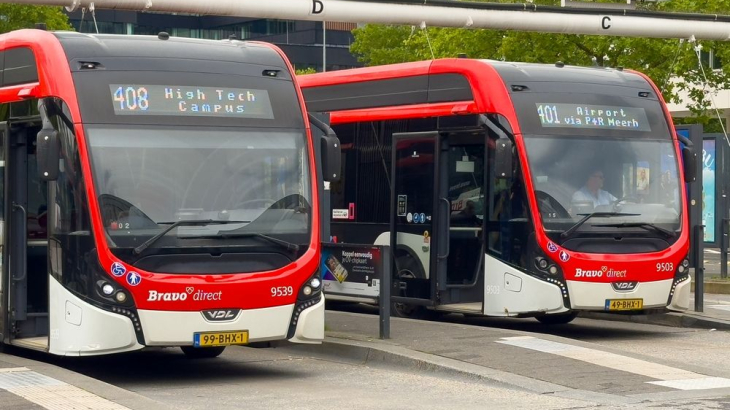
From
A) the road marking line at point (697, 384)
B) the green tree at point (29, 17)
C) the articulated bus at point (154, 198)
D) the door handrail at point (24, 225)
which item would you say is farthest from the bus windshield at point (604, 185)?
the green tree at point (29, 17)

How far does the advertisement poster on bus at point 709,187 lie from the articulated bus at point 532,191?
752 centimetres

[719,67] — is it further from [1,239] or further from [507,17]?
[1,239]

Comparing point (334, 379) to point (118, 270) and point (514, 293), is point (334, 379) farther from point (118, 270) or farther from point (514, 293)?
point (514, 293)

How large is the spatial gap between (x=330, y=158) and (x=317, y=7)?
7.18 metres

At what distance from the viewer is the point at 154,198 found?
12328 millimetres

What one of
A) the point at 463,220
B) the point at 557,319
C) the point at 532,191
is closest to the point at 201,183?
the point at 532,191

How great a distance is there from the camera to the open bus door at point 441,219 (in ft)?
55.7

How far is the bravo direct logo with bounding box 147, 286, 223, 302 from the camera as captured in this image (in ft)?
39.9

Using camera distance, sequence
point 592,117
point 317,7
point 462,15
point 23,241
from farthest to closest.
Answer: point 462,15 → point 317,7 → point 592,117 → point 23,241

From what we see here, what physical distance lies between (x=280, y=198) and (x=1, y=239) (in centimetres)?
276

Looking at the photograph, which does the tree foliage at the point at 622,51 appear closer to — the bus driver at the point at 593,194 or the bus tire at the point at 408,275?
the bus tire at the point at 408,275

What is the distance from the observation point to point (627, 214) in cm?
1627

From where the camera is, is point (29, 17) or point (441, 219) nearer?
point (441, 219)

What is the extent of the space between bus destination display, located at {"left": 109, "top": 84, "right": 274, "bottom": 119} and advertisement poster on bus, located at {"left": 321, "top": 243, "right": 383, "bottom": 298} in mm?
2778
